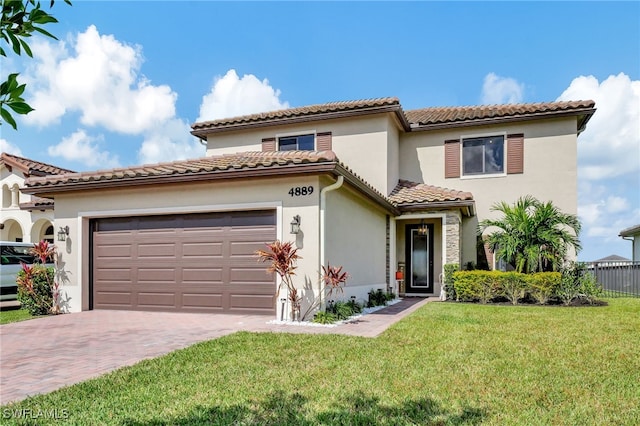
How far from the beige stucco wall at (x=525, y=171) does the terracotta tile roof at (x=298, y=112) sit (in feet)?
11.0

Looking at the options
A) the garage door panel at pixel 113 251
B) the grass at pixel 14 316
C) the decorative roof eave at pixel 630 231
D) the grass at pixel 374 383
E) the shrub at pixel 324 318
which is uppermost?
the decorative roof eave at pixel 630 231

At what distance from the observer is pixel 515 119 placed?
15.5 metres

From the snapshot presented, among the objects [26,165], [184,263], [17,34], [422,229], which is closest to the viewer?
[17,34]

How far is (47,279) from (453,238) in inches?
483

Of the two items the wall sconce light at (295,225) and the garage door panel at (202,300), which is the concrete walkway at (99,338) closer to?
the garage door panel at (202,300)

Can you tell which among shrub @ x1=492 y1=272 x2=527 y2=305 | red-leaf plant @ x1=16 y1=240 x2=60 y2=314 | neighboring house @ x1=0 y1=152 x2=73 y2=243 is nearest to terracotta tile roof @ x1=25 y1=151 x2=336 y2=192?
red-leaf plant @ x1=16 y1=240 x2=60 y2=314

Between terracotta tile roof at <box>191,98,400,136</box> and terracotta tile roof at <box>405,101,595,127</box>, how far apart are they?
2842 mm

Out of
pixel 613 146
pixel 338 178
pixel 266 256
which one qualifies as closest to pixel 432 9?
pixel 338 178

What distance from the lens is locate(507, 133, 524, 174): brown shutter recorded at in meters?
15.7

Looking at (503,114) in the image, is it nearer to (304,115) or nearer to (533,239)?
(533,239)

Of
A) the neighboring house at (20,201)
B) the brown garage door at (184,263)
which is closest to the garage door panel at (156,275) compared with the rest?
the brown garage door at (184,263)

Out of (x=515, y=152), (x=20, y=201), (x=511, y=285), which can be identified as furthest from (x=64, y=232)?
(x=515, y=152)

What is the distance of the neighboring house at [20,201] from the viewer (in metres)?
20.2

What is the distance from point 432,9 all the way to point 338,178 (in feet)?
20.0
